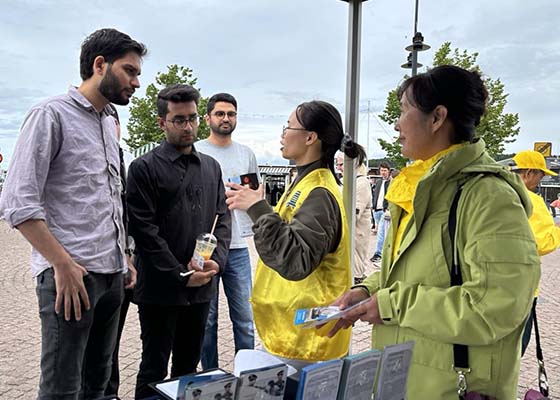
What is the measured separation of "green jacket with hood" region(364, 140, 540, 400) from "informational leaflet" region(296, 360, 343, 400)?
33 cm

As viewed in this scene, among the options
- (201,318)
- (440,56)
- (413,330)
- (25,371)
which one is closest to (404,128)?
(413,330)

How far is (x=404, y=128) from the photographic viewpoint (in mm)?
1655

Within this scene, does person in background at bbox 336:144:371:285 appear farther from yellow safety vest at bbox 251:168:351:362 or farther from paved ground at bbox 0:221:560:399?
yellow safety vest at bbox 251:168:351:362

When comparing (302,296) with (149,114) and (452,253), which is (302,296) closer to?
(452,253)

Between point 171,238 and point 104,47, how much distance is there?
106 cm

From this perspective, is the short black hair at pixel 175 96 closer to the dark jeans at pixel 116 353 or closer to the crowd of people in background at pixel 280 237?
the crowd of people in background at pixel 280 237

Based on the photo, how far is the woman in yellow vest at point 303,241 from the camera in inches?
76.1

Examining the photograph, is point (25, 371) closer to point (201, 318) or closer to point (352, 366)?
point (201, 318)

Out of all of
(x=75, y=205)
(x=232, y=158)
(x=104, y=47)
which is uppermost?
(x=104, y=47)

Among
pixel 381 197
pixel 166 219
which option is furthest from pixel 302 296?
pixel 381 197

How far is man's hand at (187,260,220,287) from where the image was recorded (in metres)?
2.66

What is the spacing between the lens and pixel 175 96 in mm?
2752

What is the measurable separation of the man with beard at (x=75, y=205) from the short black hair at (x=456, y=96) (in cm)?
129

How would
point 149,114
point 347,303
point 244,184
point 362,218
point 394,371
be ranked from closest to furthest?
1. point 394,371
2. point 347,303
3. point 244,184
4. point 362,218
5. point 149,114
